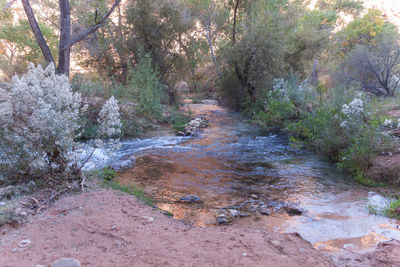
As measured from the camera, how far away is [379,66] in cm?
1373

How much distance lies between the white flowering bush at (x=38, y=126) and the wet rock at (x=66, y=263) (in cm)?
207

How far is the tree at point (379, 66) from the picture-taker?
526 inches

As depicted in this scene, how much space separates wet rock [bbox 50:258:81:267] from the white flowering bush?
2.07 meters

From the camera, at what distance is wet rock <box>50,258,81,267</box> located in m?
2.47

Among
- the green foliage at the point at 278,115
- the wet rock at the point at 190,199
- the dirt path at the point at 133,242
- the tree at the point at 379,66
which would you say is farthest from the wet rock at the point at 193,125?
the tree at the point at 379,66

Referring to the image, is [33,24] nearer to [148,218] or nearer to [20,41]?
[148,218]

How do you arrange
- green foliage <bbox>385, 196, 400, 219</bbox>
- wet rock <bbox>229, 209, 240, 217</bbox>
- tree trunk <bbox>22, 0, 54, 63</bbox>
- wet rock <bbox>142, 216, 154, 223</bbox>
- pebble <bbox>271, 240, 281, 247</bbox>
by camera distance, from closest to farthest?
pebble <bbox>271, 240, 281, 247</bbox>
wet rock <bbox>142, 216, 154, 223</bbox>
green foliage <bbox>385, 196, 400, 219</bbox>
wet rock <bbox>229, 209, 240, 217</bbox>
tree trunk <bbox>22, 0, 54, 63</bbox>

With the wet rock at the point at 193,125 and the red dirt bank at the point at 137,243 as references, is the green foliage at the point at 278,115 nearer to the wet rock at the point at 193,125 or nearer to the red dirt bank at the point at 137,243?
the wet rock at the point at 193,125

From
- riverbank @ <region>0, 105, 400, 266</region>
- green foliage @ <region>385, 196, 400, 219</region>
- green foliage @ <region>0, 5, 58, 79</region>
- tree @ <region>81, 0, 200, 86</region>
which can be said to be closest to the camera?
riverbank @ <region>0, 105, 400, 266</region>

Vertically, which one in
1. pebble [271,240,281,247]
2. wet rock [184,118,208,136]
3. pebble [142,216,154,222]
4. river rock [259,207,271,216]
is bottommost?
river rock [259,207,271,216]

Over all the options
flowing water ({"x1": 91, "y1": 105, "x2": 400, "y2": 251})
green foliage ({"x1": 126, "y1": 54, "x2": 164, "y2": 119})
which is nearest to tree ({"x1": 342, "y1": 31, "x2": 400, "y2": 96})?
flowing water ({"x1": 91, "y1": 105, "x2": 400, "y2": 251})

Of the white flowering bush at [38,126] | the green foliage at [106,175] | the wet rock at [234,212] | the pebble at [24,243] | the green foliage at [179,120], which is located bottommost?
the wet rock at [234,212]

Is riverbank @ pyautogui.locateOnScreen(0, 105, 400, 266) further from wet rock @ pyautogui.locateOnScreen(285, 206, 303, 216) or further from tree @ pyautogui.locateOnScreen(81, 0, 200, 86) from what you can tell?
tree @ pyautogui.locateOnScreen(81, 0, 200, 86)

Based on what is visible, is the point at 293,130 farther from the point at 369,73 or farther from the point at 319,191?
the point at 369,73
